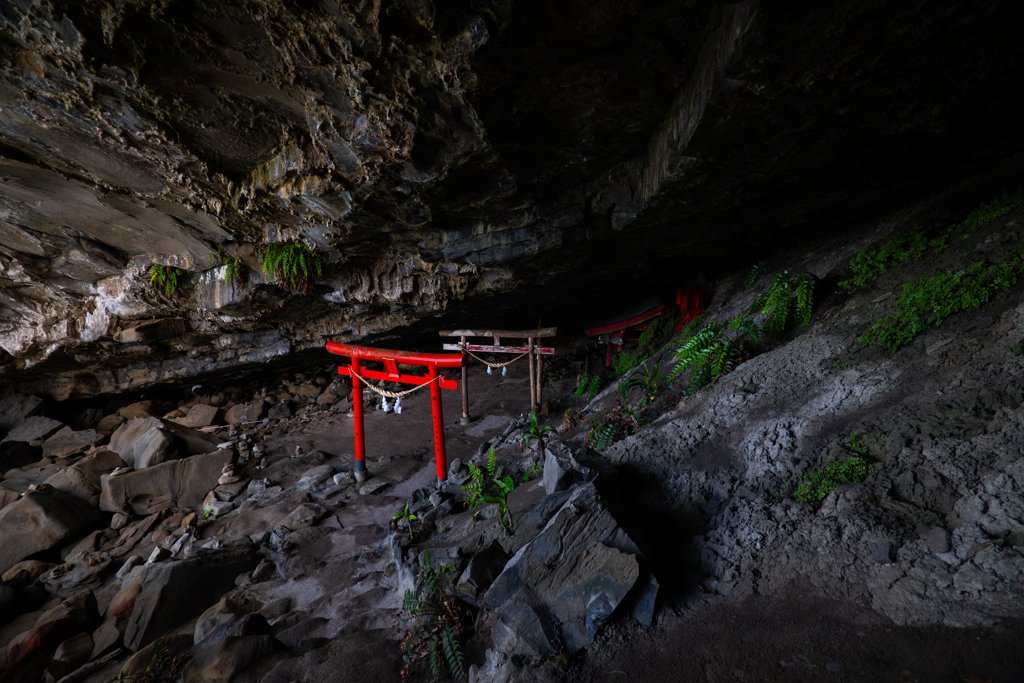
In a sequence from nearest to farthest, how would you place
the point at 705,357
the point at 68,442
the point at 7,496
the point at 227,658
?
the point at 227,658, the point at 705,357, the point at 7,496, the point at 68,442

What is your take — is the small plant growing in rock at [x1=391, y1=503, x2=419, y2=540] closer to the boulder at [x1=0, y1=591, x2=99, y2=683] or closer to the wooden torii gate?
the boulder at [x1=0, y1=591, x2=99, y2=683]

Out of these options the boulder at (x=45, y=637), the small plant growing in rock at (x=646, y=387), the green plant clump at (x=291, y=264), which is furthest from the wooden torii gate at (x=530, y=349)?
the boulder at (x=45, y=637)

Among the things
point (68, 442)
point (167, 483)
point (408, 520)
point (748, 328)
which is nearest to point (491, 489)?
point (408, 520)

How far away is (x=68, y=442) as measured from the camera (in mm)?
14070

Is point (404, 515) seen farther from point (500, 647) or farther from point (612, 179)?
point (612, 179)

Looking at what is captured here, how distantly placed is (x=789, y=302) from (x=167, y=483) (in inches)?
531

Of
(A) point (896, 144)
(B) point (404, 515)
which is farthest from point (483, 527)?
(A) point (896, 144)

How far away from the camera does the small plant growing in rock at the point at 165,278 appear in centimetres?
1049

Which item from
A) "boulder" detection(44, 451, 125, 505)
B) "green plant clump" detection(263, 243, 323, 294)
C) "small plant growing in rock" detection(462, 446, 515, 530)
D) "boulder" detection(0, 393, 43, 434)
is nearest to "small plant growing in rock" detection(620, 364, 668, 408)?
"small plant growing in rock" detection(462, 446, 515, 530)

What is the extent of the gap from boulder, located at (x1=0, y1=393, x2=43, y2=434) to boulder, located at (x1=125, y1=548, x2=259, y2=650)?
530 inches

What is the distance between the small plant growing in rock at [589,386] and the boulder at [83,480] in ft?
40.0

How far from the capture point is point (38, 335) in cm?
1251

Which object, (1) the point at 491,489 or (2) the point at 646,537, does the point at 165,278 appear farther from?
(2) the point at 646,537

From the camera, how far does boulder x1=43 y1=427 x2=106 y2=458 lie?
13.3 m
